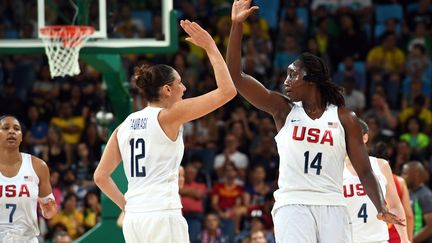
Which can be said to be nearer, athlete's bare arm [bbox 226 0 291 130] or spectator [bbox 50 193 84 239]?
athlete's bare arm [bbox 226 0 291 130]

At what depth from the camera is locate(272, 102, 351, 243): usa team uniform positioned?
6934mm

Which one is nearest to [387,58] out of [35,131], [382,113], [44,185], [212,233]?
[382,113]

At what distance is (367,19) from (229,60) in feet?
35.7

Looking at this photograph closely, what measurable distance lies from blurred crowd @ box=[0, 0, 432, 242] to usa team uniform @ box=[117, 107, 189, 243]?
589 centimetres

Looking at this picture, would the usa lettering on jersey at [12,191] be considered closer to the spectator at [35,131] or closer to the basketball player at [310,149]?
the basketball player at [310,149]

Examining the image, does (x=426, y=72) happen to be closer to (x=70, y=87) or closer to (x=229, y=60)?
(x=70, y=87)

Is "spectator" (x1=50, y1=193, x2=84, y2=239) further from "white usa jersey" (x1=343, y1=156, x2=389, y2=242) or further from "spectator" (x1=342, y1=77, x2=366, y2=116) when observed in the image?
"white usa jersey" (x1=343, y1=156, x2=389, y2=242)

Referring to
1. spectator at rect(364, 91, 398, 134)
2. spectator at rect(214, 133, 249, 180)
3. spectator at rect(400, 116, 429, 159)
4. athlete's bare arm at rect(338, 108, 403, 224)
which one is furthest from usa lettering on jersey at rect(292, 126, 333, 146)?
spectator at rect(364, 91, 398, 134)

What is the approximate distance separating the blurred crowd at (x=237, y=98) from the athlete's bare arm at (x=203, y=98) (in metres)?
6.01

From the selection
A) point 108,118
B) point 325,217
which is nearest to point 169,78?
point 325,217

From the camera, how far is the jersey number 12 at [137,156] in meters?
7.04

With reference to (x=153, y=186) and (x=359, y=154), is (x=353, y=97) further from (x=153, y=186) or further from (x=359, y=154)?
(x=153, y=186)

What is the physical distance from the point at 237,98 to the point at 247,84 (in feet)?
29.4

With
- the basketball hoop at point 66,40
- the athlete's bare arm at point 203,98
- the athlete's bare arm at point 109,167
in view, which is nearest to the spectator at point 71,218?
the basketball hoop at point 66,40
